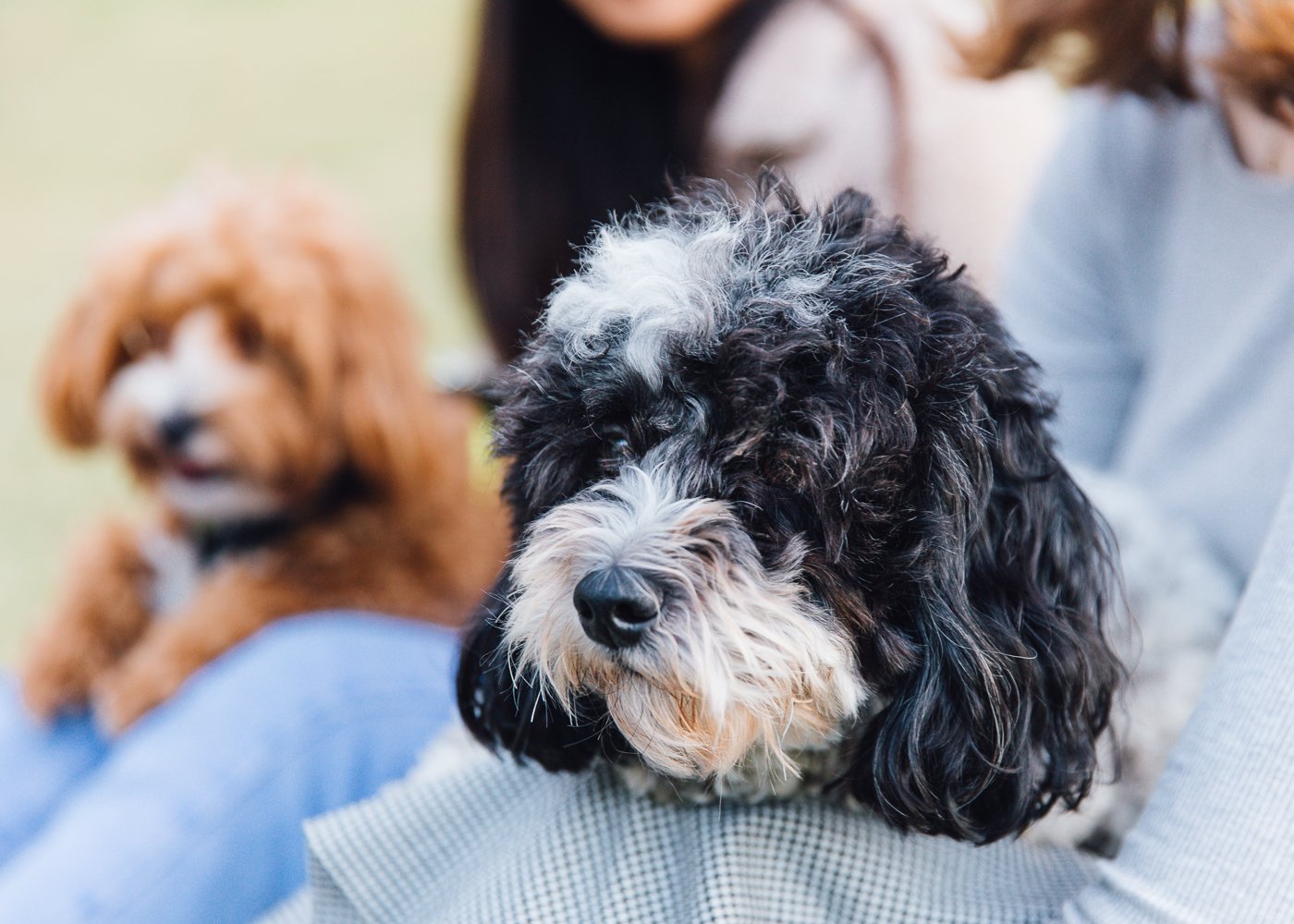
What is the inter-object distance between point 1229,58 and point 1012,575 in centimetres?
81

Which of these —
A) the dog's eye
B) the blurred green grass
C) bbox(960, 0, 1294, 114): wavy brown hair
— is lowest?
the blurred green grass

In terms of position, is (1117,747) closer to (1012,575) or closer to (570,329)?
(1012,575)

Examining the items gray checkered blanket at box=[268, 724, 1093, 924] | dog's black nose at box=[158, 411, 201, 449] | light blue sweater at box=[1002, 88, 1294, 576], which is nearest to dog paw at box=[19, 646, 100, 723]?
dog's black nose at box=[158, 411, 201, 449]

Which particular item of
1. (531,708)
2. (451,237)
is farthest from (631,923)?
(451,237)

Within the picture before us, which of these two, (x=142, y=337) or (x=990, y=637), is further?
(x=142, y=337)

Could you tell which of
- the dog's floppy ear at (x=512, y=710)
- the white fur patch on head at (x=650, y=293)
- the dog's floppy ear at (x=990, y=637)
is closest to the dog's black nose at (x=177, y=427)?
the dog's floppy ear at (x=512, y=710)

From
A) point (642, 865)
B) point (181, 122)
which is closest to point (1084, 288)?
point (642, 865)

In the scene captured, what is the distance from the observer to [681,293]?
1328 millimetres

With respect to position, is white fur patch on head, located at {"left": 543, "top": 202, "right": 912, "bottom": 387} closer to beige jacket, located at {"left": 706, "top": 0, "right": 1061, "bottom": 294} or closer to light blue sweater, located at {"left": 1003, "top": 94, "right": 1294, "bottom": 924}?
light blue sweater, located at {"left": 1003, "top": 94, "right": 1294, "bottom": 924}

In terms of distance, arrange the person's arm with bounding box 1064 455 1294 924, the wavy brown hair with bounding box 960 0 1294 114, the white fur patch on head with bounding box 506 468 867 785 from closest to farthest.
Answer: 1. the person's arm with bounding box 1064 455 1294 924
2. the white fur patch on head with bounding box 506 468 867 785
3. the wavy brown hair with bounding box 960 0 1294 114

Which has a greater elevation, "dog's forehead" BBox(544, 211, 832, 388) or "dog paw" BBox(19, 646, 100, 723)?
"dog's forehead" BBox(544, 211, 832, 388)

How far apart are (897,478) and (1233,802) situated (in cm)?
47

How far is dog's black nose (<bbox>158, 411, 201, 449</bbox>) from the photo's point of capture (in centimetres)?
280

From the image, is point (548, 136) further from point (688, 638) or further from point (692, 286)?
point (688, 638)
